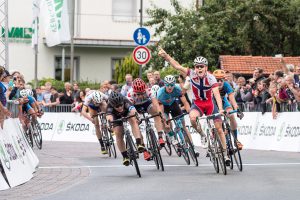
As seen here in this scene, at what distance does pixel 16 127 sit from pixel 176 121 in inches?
142

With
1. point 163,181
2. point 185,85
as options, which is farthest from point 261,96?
point 163,181

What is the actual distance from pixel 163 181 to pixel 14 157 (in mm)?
2438

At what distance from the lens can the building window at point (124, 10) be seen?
5606cm

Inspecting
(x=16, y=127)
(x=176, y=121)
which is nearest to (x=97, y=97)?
(x=176, y=121)

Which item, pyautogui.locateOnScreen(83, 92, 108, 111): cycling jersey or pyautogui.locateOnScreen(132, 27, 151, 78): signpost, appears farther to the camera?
pyautogui.locateOnScreen(132, 27, 151, 78): signpost

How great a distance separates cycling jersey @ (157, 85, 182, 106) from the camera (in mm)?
21766

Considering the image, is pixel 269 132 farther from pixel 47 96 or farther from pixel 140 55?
pixel 47 96

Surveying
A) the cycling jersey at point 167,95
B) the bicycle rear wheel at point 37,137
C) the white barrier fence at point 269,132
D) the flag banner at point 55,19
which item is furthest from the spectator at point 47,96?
the cycling jersey at point 167,95

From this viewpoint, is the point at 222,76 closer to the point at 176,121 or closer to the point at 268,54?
Answer: the point at 176,121

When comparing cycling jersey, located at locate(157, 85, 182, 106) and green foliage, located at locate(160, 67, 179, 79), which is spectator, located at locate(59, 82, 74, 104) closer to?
green foliage, located at locate(160, 67, 179, 79)

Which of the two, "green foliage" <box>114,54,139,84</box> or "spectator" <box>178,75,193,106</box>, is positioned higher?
"spectator" <box>178,75,193,106</box>

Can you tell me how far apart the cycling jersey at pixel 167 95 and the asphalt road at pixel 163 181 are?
4.14 ft

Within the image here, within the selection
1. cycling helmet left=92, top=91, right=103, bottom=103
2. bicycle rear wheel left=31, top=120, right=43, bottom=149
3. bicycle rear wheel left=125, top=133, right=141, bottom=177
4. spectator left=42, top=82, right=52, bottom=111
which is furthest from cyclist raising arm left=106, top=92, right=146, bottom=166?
spectator left=42, top=82, right=52, bottom=111

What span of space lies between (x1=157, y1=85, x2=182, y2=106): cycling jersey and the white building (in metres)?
32.2
